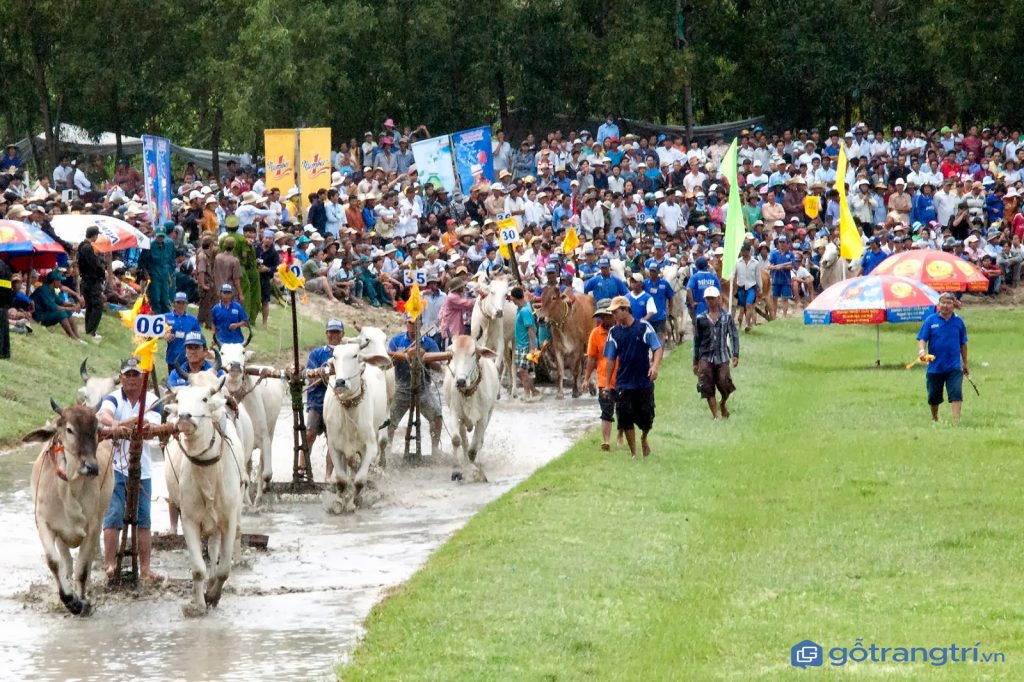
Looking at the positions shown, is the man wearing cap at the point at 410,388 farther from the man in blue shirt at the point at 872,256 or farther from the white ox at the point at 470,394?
the man in blue shirt at the point at 872,256

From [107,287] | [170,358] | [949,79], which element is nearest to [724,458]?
[170,358]

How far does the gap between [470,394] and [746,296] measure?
15.7m

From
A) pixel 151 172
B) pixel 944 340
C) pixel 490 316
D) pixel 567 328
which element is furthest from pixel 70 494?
pixel 151 172

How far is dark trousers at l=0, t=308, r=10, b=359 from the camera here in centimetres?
2503

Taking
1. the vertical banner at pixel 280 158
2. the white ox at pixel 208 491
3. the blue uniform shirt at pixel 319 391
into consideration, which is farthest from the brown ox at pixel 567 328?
the white ox at pixel 208 491

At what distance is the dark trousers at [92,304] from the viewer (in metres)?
27.7

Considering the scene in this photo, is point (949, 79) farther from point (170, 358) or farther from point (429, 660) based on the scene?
point (429, 660)

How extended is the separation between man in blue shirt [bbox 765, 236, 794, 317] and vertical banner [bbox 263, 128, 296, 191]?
10444mm

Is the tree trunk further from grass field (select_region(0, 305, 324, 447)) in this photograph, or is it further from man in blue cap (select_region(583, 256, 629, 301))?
man in blue cap (select_region(583, 256, 629, 301))

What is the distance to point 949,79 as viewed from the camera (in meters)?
46.7

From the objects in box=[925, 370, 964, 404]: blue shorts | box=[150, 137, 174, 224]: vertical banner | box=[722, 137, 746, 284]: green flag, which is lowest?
box=[925, 370, 964, 404]: blue shorts

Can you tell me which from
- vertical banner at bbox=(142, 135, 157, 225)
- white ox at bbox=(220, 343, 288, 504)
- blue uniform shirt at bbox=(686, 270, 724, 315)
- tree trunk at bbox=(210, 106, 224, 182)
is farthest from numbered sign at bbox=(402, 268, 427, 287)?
tree trunk at bbox=(210, 106, 224, 182)

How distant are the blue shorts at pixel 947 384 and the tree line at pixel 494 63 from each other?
78.7 feet

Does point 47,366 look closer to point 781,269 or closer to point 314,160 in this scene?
point 314,160
